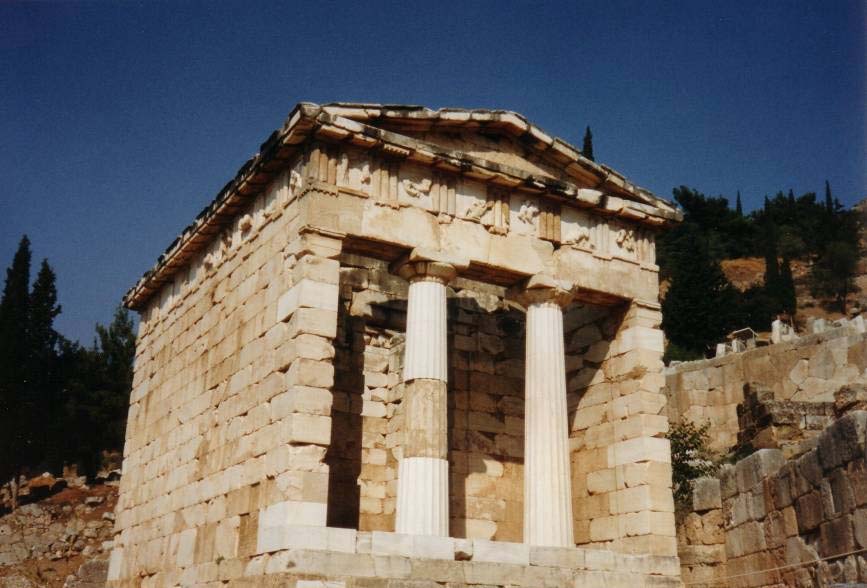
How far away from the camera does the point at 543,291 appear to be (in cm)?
1486

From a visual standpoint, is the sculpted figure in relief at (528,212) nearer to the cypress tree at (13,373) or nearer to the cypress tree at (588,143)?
the cypress tree at (13,373)

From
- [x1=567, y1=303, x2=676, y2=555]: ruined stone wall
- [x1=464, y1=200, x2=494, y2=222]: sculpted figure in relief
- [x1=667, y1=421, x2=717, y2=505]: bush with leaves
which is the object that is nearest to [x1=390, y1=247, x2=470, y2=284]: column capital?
[x1=464, y1=200, x2=494, y2=222]: sculpted figure in relief

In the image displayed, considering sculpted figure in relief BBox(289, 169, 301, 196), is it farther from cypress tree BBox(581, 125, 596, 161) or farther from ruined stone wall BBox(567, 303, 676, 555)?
cypress tree BBox(581, 125, 596, 161)

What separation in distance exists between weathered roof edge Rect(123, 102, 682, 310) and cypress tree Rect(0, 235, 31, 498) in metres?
22.2

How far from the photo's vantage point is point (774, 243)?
62.9 meters

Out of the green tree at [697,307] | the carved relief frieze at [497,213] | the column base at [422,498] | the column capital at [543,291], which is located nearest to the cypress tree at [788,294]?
the green tree at [697,307]

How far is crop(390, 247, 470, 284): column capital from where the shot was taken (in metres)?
13.8

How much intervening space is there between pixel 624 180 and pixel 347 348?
5578mm

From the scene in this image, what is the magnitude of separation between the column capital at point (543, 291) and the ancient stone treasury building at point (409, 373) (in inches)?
1.4

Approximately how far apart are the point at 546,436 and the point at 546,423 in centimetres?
20

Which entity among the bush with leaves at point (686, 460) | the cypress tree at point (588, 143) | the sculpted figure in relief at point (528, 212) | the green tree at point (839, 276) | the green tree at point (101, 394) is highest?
the cypress tree at point (588, 143)

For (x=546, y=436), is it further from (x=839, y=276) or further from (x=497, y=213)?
(x=839, y=276)

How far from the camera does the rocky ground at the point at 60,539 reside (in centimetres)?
2675

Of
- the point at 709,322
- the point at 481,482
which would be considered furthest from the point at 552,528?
the point at 709,322
